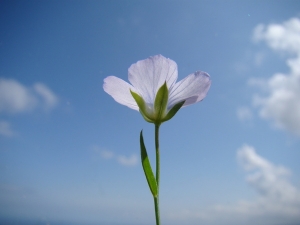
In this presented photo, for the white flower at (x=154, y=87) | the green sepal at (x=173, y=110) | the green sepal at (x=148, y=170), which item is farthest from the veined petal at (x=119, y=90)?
the green sepal at (x=148, y=170)

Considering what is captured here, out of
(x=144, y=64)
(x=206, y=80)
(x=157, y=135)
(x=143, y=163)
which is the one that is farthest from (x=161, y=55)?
(x=143, y=163)

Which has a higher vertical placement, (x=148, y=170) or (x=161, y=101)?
(x=161, y=101)

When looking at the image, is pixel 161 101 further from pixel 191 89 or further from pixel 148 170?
pixel 148 170

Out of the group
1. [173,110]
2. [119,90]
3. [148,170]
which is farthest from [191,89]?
[148,170]

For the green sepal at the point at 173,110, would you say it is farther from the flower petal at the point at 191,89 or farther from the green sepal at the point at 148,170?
the green sepal at the point at 148,170

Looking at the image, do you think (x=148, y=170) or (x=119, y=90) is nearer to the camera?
(x=148, y=170)

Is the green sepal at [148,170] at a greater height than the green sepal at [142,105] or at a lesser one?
lesser

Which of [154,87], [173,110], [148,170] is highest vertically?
[154,87]
